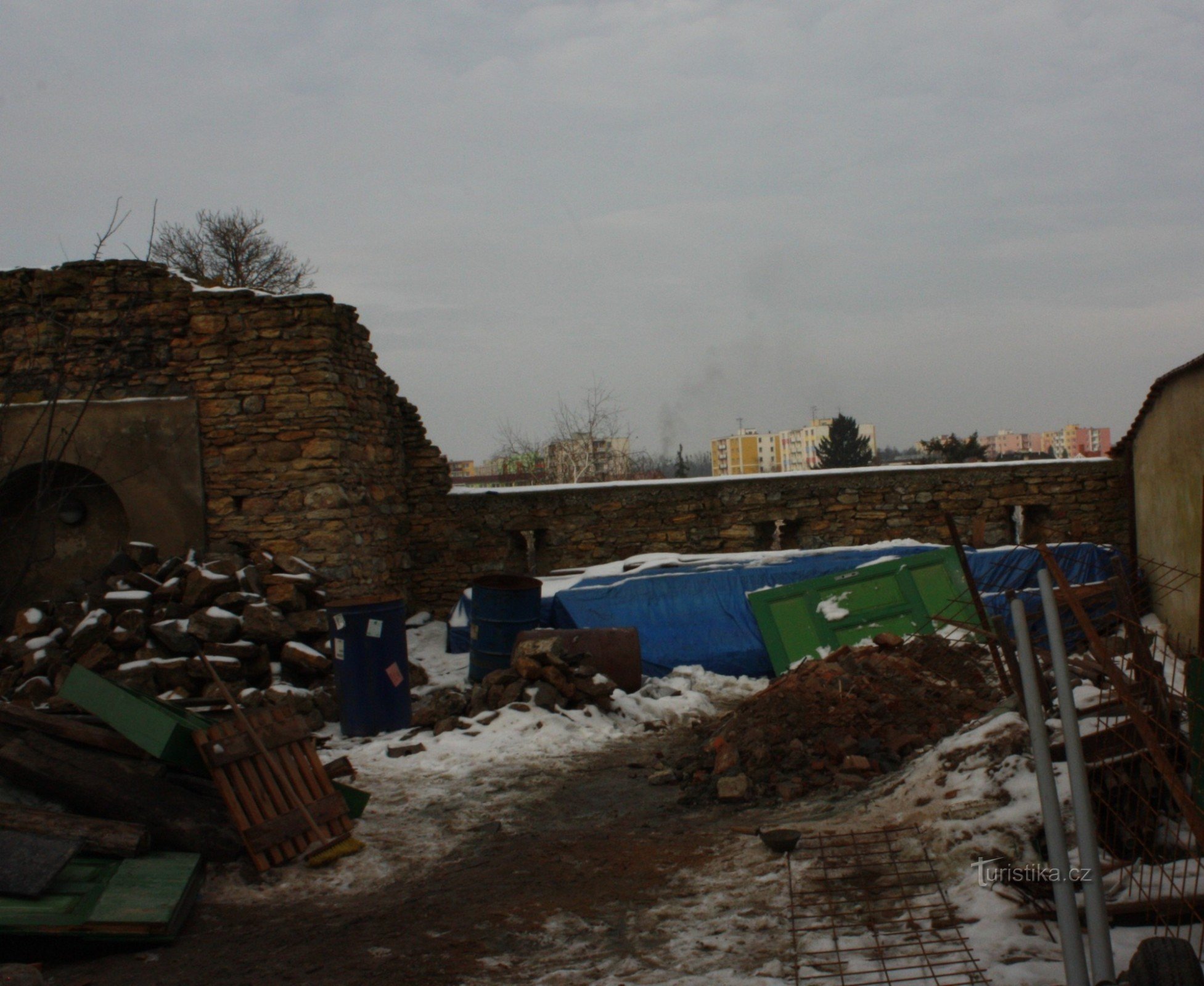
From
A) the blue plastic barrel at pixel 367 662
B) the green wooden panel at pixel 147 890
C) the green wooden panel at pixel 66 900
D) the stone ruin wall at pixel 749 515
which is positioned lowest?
the green wooden panel at pixel 147 890

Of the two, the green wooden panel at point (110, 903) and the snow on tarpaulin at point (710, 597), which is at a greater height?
the snow on tarpaulin at point (710, 597)

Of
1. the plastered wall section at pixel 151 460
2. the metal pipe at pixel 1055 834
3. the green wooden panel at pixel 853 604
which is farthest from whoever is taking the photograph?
the plastered wall section at pixel 151 460

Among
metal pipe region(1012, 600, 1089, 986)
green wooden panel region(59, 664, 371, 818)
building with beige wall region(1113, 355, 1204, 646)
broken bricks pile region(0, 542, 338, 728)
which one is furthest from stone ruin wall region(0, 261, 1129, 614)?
metal pipe region(1012, 600, 1089, 986)

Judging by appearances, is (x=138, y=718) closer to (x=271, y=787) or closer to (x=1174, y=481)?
(x=271, y=787)

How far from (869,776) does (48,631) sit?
7416 mm

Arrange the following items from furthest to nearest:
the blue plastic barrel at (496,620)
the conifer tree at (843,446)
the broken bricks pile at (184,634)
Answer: the conifer tree at (843,446)
the blue plastic barrel at (496,620)
the broken bricks pile at (184,634)

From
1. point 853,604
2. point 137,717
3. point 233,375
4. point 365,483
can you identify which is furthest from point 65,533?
point 853,604

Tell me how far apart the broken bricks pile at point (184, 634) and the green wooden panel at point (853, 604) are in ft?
14.4

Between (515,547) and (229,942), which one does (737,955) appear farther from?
(515,547)

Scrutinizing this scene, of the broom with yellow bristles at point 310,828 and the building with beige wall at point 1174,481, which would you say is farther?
the building with beige wall at point 1174,481

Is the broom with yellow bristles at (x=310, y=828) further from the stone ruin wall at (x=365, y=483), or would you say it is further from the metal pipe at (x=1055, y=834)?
the stone ruin wall at (x=365, y=483)

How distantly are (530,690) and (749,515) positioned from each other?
5.92 m

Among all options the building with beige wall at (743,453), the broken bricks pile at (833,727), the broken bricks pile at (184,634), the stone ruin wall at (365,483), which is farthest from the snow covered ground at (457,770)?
the building with beige wall at (743,453)

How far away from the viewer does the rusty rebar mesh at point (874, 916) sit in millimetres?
3557
